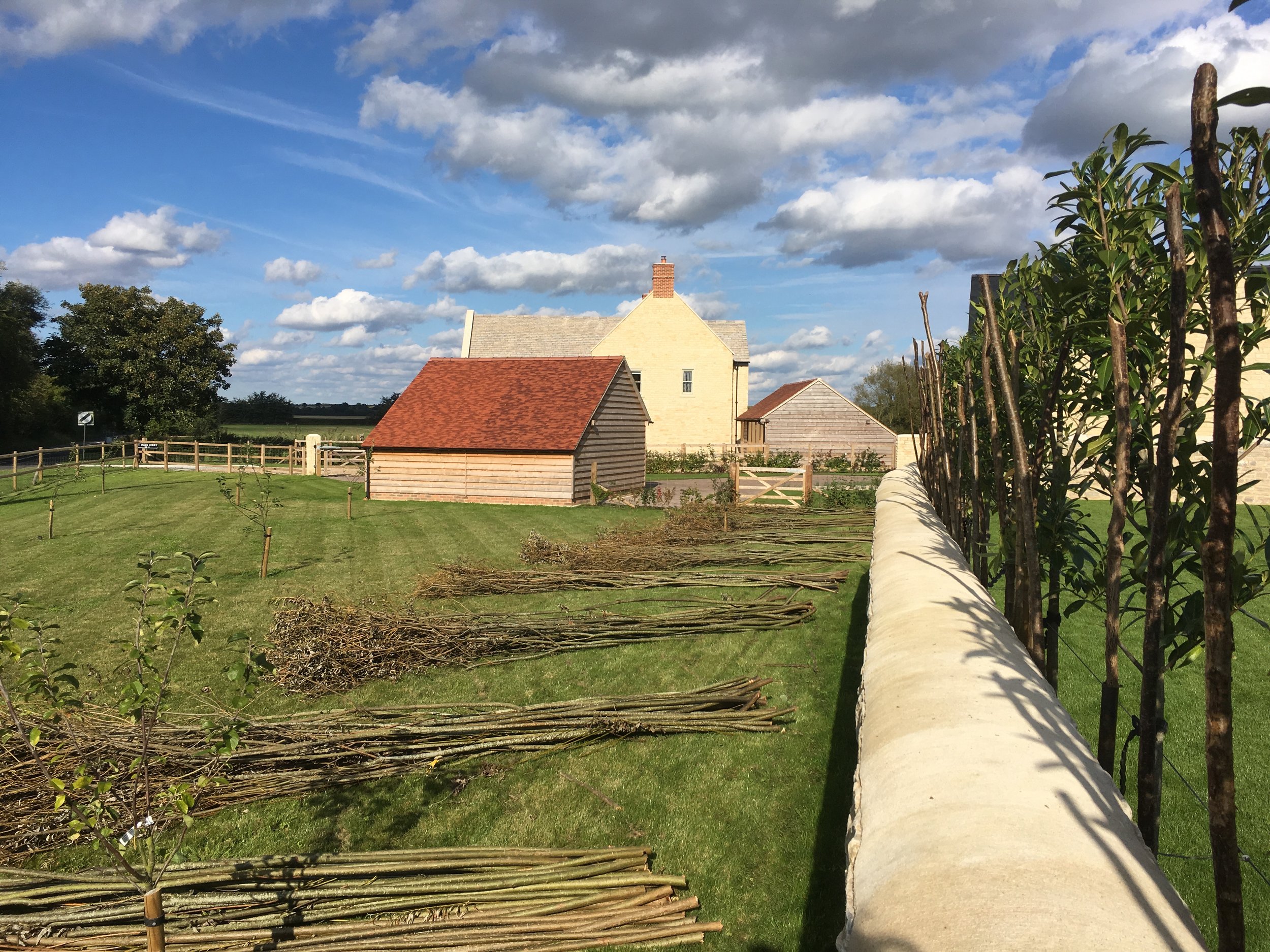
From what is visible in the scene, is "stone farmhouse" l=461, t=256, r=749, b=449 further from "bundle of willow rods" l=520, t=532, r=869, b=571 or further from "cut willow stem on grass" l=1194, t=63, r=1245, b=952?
"cut willow stem on grass" l=1194, t=63, r=1245, b=952

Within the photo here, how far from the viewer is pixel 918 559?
6367 millimetres

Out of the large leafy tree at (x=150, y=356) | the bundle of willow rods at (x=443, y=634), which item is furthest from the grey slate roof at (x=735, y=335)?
the bundle of willow rods at (x=443, y=634)

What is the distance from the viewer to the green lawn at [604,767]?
4.78 m

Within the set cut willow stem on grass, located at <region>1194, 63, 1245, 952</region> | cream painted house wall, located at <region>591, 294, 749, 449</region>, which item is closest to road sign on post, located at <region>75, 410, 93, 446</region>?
cream painted house wall, located at <region>591, 294, 749, 449</region>

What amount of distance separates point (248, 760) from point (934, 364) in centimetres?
822

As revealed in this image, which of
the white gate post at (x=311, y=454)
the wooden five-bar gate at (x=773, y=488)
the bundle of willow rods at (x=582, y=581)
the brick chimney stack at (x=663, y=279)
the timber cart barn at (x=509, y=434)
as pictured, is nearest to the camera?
the bundle of willow rods at (x=582, y=581)

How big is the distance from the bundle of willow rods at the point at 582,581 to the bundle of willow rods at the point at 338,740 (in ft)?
15.4

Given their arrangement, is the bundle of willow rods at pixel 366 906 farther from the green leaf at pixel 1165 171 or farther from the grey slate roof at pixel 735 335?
the grey slate roof at pixel 735 335

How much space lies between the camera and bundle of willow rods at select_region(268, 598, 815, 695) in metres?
7.93

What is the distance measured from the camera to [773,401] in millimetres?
50094

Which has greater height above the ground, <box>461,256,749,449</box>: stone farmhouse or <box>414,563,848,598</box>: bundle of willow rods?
<box>461,256,749,449</box>: stone farmhouse

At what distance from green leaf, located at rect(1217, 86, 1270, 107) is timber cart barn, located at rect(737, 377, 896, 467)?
43.5 meters

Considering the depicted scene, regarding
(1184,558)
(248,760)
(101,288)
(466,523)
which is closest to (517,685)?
(248,760)

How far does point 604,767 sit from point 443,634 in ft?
10.6
